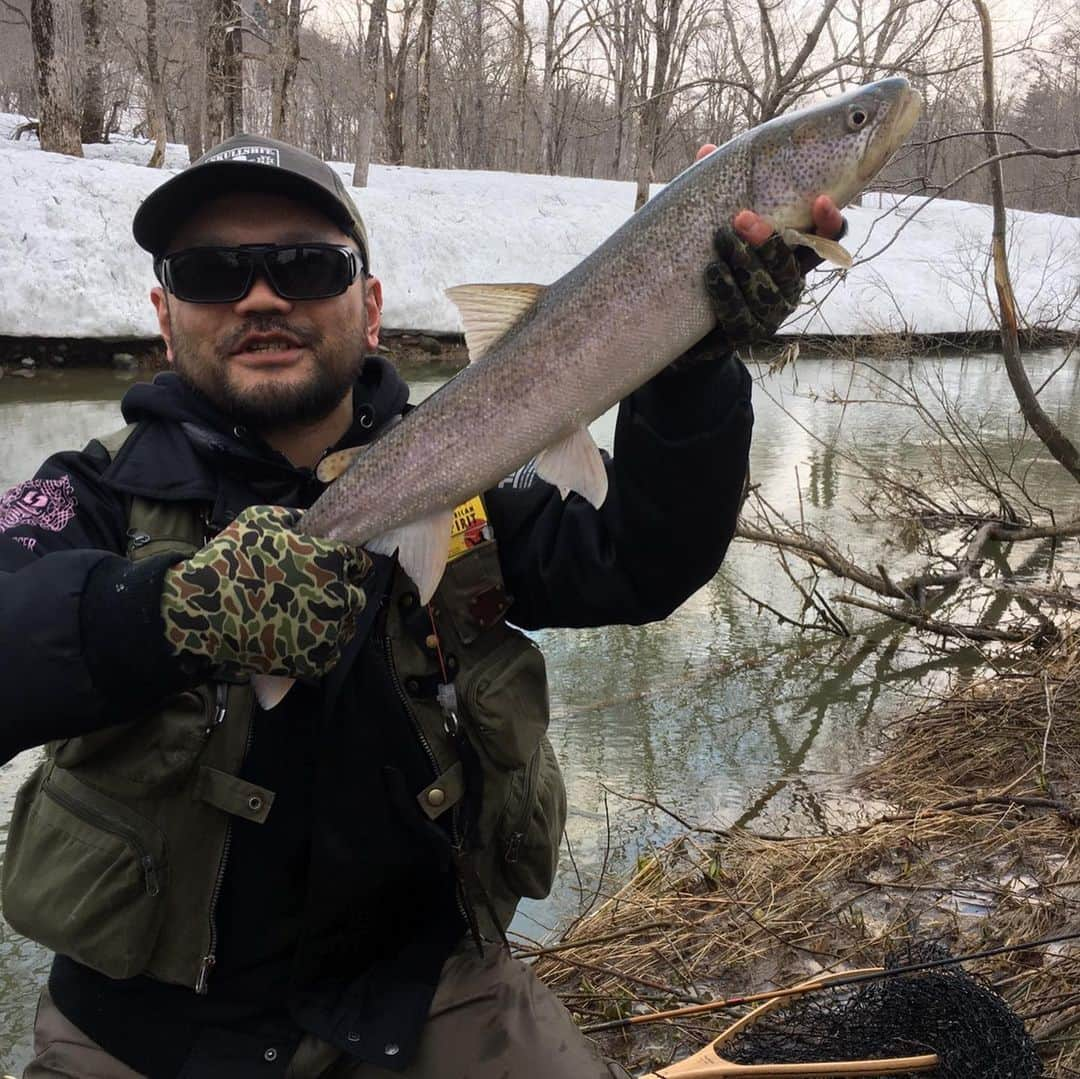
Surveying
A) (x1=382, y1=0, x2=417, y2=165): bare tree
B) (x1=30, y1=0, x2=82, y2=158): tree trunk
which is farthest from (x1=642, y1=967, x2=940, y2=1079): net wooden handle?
(x1=382, y1=0, x2=417, y2=165): bare tree

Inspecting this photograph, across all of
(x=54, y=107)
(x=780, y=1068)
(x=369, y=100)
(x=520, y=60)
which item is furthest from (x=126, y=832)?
(x=520, y=60)

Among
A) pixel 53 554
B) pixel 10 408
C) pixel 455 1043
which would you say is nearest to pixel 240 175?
pixel 53 554

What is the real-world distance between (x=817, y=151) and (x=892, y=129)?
0.16 metres

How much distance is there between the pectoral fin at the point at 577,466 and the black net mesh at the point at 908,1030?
158 cm

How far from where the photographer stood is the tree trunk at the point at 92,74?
21.3 metres

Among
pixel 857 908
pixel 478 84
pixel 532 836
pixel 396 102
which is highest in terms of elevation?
pixel 478 84

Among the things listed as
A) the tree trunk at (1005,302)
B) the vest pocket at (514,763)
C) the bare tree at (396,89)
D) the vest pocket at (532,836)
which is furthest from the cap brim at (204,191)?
the bare tree at (396,89)

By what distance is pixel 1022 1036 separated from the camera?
236 centimetres

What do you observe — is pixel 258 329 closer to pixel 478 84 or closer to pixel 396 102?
pixel 396 102

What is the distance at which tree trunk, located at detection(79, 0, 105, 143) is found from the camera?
21.3m

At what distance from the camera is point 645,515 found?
2.23 m

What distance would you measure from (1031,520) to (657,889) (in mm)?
5516

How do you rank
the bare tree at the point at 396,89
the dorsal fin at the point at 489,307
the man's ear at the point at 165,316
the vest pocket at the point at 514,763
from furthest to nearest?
the bare tree at the point at 396,89 < the man's ear at the point at 165,316 < the vest pocket at the point at 514,763 < the dorsal fin at the point at 489,307

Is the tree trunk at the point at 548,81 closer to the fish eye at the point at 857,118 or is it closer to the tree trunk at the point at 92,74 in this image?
the tree trunk at the point at 92,74
